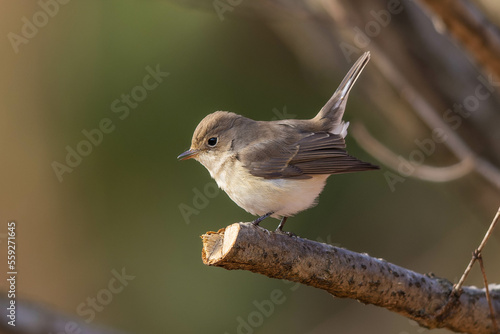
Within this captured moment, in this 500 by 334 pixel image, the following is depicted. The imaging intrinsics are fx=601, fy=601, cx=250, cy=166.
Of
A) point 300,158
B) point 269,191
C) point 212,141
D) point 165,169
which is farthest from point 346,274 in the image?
point 165,169

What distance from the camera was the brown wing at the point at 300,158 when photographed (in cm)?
407

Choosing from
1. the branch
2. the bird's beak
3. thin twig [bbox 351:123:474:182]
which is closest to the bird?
the bird's beak

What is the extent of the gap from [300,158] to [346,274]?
114 cm

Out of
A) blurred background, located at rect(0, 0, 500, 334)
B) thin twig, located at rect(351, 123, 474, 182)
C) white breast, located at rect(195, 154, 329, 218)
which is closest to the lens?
white breast, located at rect(195, 154, 329, 218)

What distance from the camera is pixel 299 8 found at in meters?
4.84

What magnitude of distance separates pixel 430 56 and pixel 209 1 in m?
1.99

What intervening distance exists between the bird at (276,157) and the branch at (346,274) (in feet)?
2.14

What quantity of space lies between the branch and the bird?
2.14 ft

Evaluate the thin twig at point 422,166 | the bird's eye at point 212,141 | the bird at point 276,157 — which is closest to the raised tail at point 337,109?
the bird at point 276,157

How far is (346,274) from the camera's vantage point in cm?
331

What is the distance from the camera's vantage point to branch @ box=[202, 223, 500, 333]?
10.2 ft

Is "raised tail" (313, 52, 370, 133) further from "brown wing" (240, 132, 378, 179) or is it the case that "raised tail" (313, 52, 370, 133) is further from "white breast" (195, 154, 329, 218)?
"white breast" (195, 154, 329, 218)

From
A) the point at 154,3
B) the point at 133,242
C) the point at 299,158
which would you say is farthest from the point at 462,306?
the point at 154,3

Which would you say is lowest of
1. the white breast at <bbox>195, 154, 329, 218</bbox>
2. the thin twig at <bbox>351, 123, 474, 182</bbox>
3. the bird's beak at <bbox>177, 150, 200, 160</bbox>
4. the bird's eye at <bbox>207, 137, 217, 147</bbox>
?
the thin twig at <bbox>351, 123, 474, 182</bbox>
